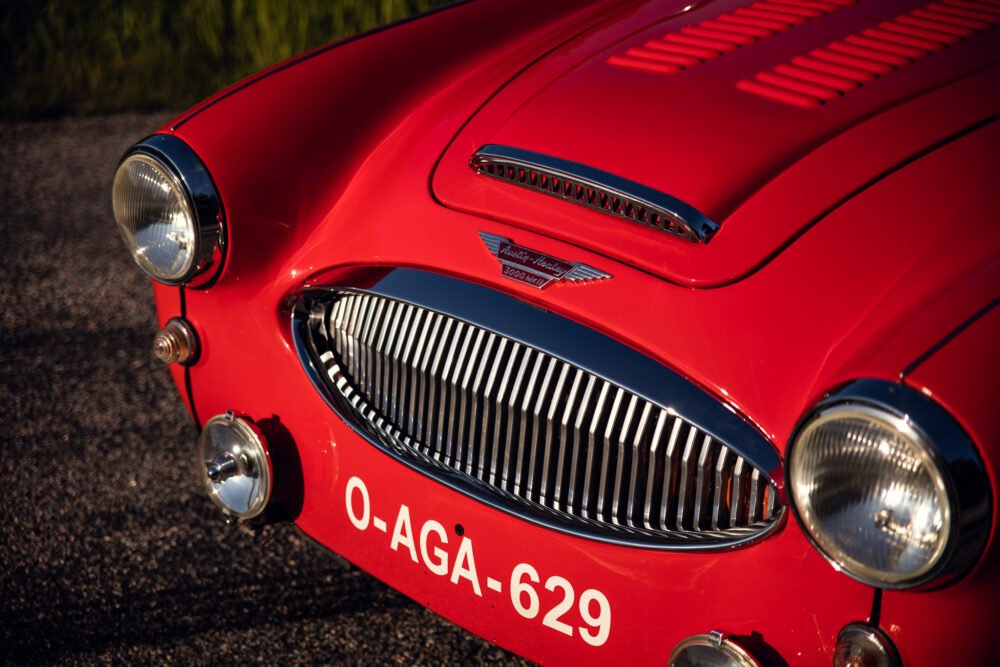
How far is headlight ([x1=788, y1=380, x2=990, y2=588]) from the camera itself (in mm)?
1311

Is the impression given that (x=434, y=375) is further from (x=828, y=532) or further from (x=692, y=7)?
(x=692, y=7)

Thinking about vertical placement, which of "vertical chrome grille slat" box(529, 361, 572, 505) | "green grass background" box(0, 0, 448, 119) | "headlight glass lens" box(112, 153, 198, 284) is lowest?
"green grass background" box(0, 0, 448, 119)

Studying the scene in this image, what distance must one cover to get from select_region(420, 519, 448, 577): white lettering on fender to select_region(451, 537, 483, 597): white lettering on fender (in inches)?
1.1

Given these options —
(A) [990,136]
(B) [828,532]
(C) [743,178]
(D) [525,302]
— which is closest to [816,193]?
(C) [743,178]

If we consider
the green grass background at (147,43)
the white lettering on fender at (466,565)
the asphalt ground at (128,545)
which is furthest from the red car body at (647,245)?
the green grass background at (147,43)

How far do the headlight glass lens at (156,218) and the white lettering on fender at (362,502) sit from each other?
0.51 meters

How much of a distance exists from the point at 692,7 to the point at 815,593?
53.8 inches

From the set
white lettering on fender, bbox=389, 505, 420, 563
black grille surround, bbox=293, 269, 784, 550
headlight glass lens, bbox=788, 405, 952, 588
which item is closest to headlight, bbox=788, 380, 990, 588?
headlight glass lens, bbox=788, 405, 952, 588

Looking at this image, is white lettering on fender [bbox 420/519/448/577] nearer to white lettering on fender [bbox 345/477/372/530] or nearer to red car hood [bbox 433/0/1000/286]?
white lettering on fender [bbox 345/477/372/530]

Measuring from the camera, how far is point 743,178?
1.82 m

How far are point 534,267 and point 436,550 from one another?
509 mm

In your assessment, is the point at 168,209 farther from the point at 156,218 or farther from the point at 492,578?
the point at 492,578

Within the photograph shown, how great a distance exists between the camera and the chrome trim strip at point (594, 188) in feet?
5.80

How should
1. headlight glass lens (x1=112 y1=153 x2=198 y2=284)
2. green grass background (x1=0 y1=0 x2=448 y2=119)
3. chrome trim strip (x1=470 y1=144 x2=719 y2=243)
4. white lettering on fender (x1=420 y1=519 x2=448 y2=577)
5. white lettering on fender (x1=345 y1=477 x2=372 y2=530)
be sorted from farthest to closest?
green grass background (x1=0 y1=0 x2=448 y2=119) < headlight glass lens (x1=112 y1=153 x2=198 y2=284) < white lettering on fender (x1=345 y1=477 x2=372 y2=530) < white lettering on fender (x1=420 y1=519 x2=448 y2=577) < chrome trim strip (x1=470 y1=144 x2=719 y2=243)
